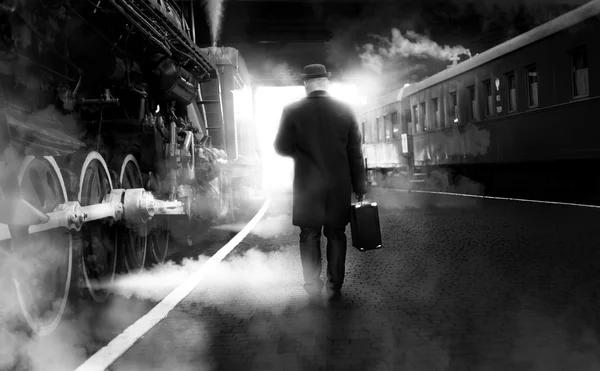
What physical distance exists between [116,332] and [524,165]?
43.5ft

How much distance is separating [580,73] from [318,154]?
9095 millimetres

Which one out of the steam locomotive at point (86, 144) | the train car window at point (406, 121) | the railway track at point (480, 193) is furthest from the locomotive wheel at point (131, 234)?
the train car window at point (406, 121)

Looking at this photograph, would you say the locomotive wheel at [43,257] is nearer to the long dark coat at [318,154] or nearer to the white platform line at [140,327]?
the white platform line at [140,327]

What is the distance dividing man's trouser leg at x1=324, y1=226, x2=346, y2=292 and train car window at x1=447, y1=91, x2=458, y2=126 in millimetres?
14857

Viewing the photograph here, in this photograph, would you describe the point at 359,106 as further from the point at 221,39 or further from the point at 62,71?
the point at 62,71

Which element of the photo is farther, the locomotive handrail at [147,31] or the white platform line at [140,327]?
the locomotive handrail at [147,31]

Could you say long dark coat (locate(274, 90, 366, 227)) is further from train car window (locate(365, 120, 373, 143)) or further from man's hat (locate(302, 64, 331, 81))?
train car window (locate(365, 120, 373, 143))

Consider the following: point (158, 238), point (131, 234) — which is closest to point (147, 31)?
point (131, 234)

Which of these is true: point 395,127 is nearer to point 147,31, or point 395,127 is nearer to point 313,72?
point 147,31

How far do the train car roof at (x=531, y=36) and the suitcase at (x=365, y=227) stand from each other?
8070 mm

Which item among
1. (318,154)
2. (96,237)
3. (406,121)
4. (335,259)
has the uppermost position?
(406,121)

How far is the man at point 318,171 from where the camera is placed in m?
6.20

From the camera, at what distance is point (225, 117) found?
13.0 metres

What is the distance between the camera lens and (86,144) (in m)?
6.55
